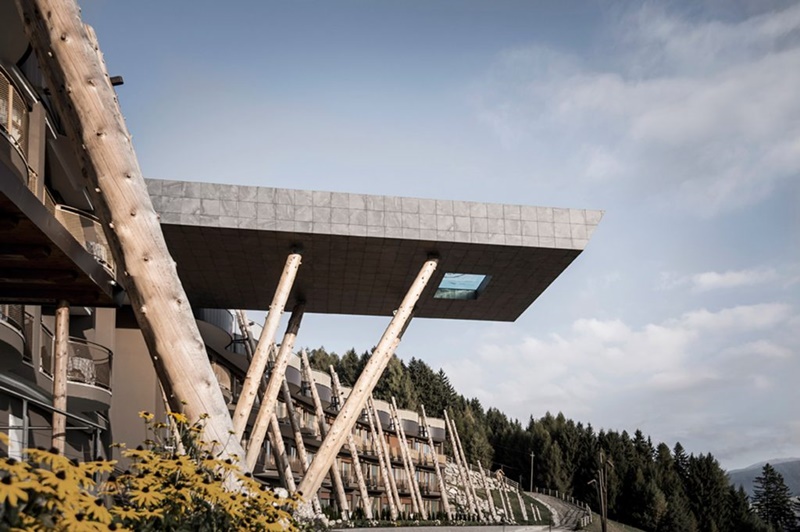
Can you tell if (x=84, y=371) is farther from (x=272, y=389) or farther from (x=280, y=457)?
(x=280, y=457)

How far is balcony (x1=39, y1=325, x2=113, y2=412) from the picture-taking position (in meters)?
22.2

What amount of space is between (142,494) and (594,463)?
100 metres

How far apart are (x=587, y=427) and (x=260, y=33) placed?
99.5 meters

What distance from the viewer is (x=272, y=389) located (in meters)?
22.8

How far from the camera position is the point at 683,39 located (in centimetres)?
2256

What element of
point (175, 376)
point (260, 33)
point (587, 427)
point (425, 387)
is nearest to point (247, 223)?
point (260, 33)

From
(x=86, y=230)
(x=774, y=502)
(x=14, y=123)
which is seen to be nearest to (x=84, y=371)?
(x=86, y=230)

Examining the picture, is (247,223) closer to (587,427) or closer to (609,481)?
(609,481)

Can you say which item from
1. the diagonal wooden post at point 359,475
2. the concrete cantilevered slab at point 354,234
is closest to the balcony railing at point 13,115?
the concrete cantilevered slab at point 354,234

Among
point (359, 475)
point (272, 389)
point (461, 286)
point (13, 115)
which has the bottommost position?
point (359, 475)

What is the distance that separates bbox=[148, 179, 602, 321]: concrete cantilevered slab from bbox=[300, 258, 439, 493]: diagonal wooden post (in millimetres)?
785

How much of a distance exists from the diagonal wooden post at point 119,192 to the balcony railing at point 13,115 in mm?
10627

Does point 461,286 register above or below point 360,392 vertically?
above

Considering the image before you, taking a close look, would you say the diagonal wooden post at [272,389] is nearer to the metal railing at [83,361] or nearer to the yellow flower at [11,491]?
the metal railing at [83,361]
